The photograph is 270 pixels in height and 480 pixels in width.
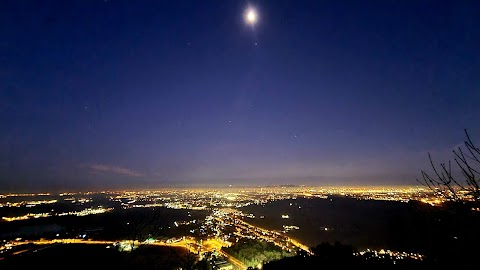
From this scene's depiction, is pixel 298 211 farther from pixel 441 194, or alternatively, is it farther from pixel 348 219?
pixel 441 194

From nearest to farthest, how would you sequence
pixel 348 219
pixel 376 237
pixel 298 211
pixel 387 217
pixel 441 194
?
1. pixel 441 194
2. pixel 376 237
3. pixel 387 217
4. pixel 348 219
5. pixel 298 211

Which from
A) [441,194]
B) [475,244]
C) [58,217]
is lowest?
[58,217]

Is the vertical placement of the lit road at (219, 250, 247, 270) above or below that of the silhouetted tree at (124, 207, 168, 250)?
below

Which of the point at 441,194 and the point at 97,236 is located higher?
the point at 441,194

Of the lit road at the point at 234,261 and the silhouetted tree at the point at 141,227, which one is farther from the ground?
the silhouetted tree at the point at 141,227

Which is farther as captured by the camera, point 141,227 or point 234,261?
point 234,261

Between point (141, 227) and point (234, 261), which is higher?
point (141, 227)

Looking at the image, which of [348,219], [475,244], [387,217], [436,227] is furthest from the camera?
[348,219]

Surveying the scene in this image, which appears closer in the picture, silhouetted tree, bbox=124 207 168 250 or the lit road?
silhouetted tree, bbox=124 207 168 250

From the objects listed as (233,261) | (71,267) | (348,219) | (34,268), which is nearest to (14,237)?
(34,268)

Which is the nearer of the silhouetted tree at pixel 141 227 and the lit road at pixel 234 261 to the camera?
the silhouetted tree at pixel 141 227

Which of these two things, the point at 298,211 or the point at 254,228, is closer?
the point at 254,228
